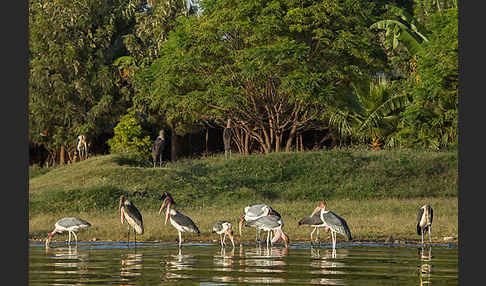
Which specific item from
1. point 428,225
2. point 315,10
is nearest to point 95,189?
point 428,225

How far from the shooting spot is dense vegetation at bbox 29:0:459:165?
42.9m

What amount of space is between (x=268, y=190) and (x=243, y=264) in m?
20.4

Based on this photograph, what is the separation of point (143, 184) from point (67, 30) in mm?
22438

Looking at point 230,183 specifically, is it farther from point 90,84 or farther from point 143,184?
point 90,84

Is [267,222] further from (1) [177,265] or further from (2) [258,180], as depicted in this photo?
(2) [258,180]

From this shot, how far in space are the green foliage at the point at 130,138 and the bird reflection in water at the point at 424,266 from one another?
31.8 metres

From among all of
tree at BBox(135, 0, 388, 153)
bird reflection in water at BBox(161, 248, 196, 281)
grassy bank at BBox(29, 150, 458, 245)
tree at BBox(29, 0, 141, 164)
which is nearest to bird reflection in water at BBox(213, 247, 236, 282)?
bird reflection in water at BBox(161, 248, 196, 281)

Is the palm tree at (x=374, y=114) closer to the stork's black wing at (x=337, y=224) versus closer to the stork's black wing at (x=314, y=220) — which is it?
the stork's black wing at (x=314, y=220)

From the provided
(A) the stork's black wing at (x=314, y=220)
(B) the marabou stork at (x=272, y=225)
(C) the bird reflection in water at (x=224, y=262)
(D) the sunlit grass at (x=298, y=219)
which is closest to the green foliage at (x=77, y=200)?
(D) the sunlit grass at (x=298, y=219)

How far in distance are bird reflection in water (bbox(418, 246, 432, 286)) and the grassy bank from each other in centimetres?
300

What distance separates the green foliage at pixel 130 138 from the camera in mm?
49406

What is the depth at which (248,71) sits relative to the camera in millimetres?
43219

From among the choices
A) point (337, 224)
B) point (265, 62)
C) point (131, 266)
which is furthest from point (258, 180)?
point (131, 266)

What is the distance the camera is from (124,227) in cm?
2358
